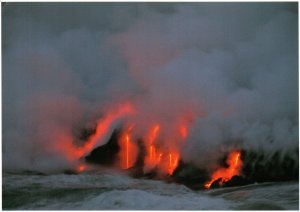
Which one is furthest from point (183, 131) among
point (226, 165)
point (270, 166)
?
Answer: point (270, 166)

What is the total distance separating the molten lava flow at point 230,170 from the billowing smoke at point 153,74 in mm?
73

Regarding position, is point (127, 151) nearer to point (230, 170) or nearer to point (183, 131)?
point (183, 131)

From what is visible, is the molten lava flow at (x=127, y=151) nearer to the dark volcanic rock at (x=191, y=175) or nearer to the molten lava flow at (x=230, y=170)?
the dark volcanic rock at (x=191, y=175)

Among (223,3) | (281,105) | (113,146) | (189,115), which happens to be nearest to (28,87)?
(113,146)

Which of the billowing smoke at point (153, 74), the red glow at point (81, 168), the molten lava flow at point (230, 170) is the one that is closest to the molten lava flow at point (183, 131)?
the billowing smoke at point (153, 74)

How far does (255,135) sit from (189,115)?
1.64 feet

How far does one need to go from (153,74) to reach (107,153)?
2.24 ft

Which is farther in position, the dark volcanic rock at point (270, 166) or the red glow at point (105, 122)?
the red glow at point (105, 122)

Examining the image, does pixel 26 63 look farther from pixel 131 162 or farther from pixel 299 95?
pixel 299 95

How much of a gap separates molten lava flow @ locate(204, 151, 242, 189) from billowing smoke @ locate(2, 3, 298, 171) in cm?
7

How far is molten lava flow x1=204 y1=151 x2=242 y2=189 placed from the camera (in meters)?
3.55

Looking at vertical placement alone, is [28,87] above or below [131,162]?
above

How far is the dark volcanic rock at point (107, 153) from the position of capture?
11.8 feet

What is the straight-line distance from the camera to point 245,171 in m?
3.56
